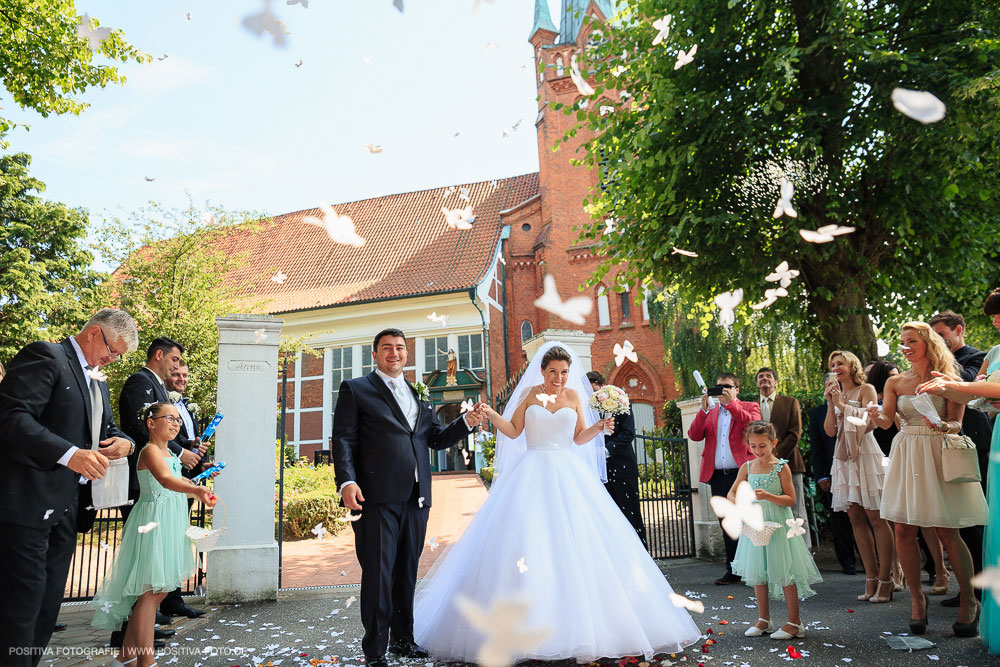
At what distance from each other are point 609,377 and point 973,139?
1818 cm

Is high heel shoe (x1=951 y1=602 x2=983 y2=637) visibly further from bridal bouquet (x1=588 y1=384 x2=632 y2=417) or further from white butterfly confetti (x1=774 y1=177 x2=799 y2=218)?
white butterfly confetti (x1=774 y1=177 x2=799 y2=218)

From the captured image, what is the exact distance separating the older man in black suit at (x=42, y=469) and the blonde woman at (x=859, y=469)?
5.80 metres

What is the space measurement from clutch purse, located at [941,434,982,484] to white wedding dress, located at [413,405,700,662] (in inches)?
81.8

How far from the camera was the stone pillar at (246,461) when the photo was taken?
6.75 m

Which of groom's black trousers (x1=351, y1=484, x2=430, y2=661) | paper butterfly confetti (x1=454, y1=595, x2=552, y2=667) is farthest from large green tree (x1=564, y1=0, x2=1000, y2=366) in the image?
paper butterfly confetti (x1=454, y1=595, x2=552, y2=667)

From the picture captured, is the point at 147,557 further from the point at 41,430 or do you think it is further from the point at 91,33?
the point at 91,33

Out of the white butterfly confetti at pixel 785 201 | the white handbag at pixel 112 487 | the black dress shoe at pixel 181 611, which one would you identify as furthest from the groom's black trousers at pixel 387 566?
the white butterfly confetti at pixel 785 201

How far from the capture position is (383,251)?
28016 millimetres

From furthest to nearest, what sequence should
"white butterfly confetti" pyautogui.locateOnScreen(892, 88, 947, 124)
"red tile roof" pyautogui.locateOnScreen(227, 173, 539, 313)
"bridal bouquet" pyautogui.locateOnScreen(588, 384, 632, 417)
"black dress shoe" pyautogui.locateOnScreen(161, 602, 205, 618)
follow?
1. "red tile roof" pyautogui.locateOnScreen(227, 173, 539, 313)
2. "white butterfly confetti" pyautogui.locateOnScreen(892, 88, 947, 124)
3. "black dress shoe" pyautogui.locateOnScreen(161, 602, 205, 618)
4. "bridal bouquet" pyautogui.locateOnScreen(588, 384, 632, 417)

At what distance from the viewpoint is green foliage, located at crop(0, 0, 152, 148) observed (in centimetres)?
1058

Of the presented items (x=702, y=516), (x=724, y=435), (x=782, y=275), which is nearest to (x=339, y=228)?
(x=782, y=275)

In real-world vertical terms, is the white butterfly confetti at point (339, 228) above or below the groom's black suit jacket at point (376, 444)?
above

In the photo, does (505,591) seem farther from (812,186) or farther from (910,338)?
(812,186)

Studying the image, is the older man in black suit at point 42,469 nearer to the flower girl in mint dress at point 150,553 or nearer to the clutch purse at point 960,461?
the flower girl in mint dress at point 150,553
